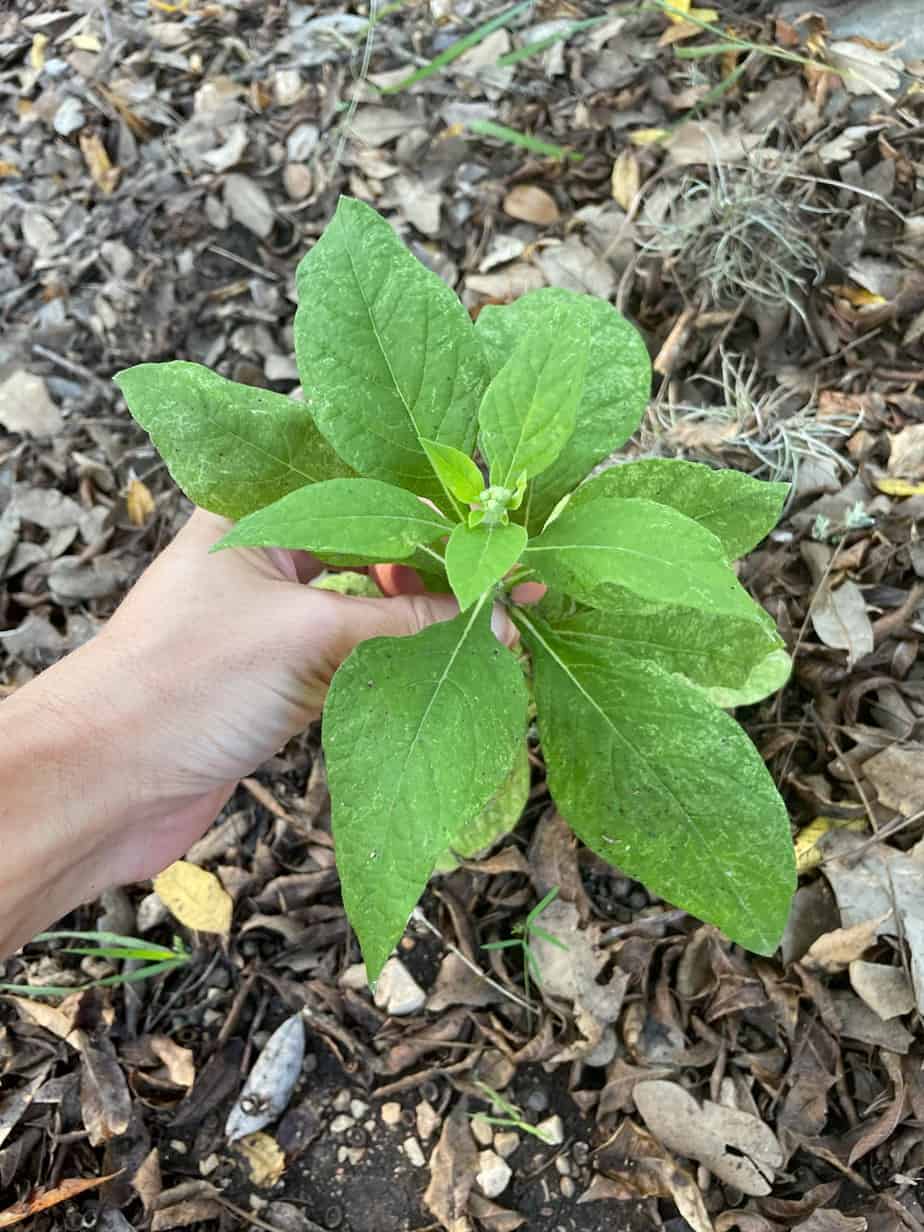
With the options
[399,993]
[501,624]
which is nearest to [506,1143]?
[399,993]

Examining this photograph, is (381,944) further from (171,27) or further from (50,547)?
(171,27)

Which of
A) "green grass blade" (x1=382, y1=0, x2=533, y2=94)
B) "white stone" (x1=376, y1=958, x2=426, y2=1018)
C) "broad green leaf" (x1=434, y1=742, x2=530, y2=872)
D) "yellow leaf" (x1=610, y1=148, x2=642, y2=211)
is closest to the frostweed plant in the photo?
"broad green leaf" (x1=434, y1=742, x2=530, y2=872)

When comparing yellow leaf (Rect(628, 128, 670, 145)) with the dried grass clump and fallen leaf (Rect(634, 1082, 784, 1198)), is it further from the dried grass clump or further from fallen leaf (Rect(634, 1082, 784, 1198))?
fallen leaf (Rect(634, 1082, 784, 1198))

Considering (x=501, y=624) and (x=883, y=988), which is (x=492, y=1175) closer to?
(x=883, y=988)

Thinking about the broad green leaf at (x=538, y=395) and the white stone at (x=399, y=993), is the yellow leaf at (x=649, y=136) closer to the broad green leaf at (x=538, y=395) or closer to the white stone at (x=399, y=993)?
the broad green leaf at (x=538, y=395)

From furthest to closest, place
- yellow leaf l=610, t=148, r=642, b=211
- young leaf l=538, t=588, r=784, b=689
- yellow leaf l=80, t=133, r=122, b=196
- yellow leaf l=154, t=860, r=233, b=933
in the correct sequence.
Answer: yellow leaf l=80, t=133, r=122, b=196, yellow leaf l=610, t=148, r=642, b=211, yellow leaf l=154, t=860, r=233, b=933, young leaf l=538, t=588, r=784, b=689

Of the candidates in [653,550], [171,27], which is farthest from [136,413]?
[171,27]

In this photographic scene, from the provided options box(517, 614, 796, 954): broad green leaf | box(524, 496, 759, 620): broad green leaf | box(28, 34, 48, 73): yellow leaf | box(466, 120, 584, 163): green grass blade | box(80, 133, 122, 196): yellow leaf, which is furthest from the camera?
box(28, 34, 48, 73): yellow leaf
